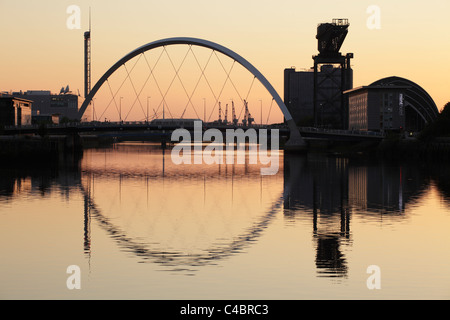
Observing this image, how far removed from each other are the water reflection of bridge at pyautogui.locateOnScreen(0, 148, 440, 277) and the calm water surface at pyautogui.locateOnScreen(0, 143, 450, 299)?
3.3 inches

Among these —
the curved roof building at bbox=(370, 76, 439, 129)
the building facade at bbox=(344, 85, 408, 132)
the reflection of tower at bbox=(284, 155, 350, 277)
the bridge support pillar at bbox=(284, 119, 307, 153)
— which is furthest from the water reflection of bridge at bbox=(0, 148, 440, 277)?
the curved roof building at bbox=(370, 76, 439, 129)

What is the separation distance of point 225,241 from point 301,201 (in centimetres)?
1717

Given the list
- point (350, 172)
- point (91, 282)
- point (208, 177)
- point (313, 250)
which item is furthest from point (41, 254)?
point (350, 172)

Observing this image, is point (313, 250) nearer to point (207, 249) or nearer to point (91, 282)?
point (207, 249)

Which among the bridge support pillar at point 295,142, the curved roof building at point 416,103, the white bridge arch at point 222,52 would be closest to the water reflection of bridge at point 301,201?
the white bridge arch at point 222,52

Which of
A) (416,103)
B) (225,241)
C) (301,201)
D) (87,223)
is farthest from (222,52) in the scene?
(416,103)

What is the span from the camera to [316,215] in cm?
3709

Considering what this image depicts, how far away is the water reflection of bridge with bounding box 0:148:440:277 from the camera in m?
25.5

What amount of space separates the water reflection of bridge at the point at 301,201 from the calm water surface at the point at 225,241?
8cm

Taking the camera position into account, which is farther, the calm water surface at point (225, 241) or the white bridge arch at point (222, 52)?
the white bridge arch at point (222, 52)

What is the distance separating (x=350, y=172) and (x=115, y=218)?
140ft

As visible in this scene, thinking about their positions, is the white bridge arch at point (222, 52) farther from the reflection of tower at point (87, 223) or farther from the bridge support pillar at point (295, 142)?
the reflection of tower at point (87, 223)

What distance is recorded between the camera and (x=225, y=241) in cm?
2852

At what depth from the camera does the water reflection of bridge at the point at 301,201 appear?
83.5 ft
